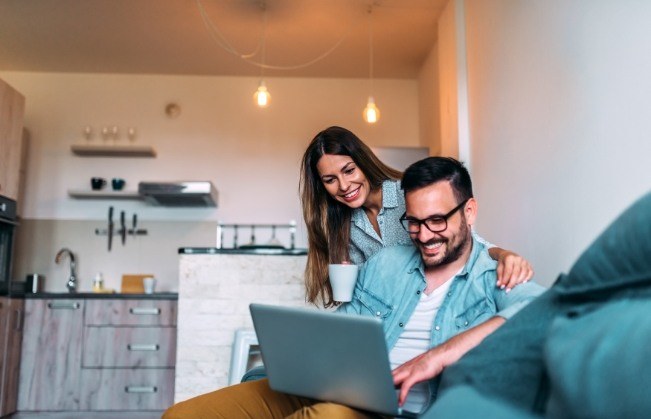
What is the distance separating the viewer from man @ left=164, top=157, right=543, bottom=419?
1478mm

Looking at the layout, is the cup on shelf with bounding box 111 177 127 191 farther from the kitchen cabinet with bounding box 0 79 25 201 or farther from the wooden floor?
the wooden floor

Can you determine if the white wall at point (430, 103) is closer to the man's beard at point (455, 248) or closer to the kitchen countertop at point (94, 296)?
the kitchen countertop at point (94, 296)

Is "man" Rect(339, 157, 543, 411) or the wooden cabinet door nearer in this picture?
"man" Rect(339, 157, 543, 411)

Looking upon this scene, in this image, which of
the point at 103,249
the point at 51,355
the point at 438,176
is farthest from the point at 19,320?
the point at 438,176

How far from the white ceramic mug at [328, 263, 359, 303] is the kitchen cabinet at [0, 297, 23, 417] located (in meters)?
3.32

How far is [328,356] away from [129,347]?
3.59 metres

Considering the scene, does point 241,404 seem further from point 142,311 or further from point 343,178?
point 142,311

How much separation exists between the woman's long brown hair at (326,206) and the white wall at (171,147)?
3100mm

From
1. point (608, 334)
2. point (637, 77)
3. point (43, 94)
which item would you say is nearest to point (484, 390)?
point (608, 334)

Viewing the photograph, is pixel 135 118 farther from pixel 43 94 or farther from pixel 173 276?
pixel 173 276

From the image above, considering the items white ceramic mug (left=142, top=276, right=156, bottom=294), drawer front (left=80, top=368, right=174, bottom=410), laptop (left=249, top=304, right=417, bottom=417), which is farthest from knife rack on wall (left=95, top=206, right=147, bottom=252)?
laptop (left=249, top=304, right=417, bottom=417)

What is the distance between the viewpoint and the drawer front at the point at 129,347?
4.39m

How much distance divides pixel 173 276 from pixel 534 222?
11.8ft

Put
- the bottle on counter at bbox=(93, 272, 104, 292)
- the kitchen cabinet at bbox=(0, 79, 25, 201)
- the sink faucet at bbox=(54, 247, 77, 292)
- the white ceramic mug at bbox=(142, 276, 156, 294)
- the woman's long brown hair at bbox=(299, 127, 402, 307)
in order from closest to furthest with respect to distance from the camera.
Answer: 1. the woman's long brown hair at bbox=(299, 127, 402, 307)
2. the kitchen cabinet at bbox=(0, 79, 25, 201)
3. the white ceramic mug at bbox=(142, 276, 156, 294)
4. the bottle on counter at bbox=(93, 272, 104, 292)
5. the sink faucet at bbox=(54, 247, 77, 292)
